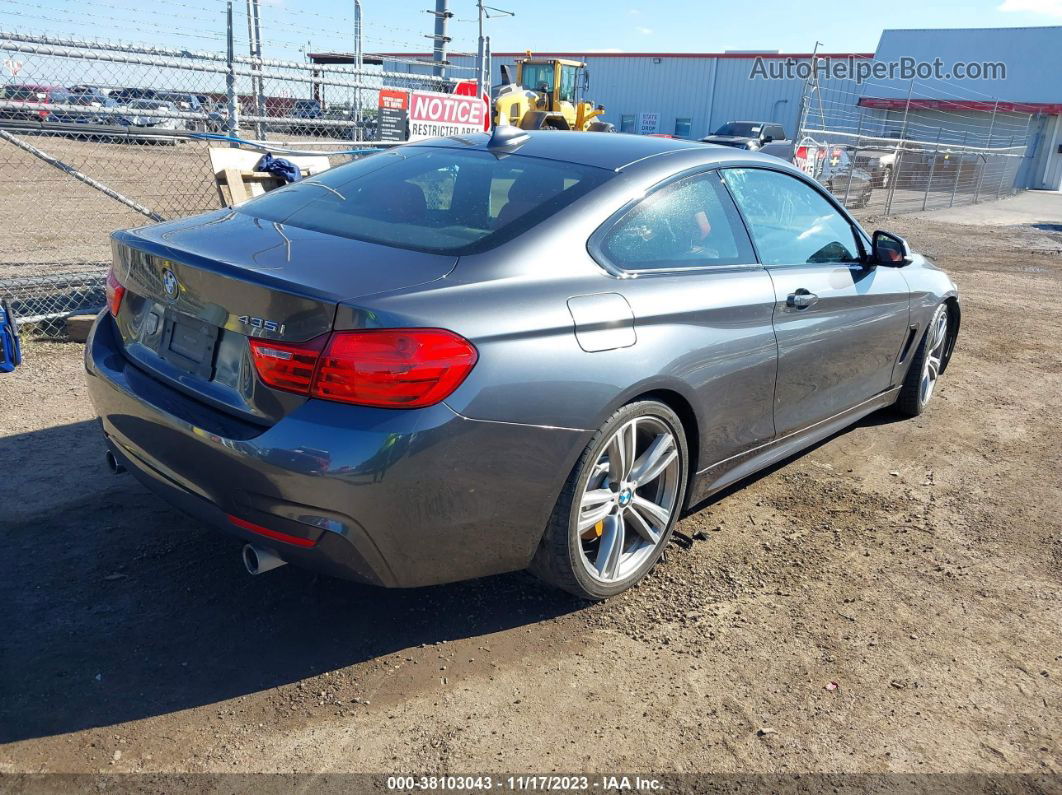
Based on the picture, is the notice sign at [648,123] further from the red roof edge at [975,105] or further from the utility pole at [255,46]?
the utility pole at [255,46]

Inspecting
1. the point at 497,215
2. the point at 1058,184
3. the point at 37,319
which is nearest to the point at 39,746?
the point at 497,215

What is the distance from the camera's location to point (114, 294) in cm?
306

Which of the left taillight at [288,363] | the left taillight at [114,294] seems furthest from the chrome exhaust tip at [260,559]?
the left taillight at [114,294]

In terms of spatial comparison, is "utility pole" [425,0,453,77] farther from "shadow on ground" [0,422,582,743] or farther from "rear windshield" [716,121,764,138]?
"rear windshield" [716,121,764,138]

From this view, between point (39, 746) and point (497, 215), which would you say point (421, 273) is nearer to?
point (497, 215)

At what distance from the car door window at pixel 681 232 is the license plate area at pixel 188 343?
1.32 m

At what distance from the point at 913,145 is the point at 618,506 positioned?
92.4 ft

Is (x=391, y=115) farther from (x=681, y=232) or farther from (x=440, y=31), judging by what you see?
(x=681, y=232)

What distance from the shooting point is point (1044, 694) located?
2.76m

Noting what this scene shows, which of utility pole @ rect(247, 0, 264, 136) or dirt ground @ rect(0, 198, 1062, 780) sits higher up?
utility pole @ rect(247, 0, 264, 136)

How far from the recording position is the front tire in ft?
9.10

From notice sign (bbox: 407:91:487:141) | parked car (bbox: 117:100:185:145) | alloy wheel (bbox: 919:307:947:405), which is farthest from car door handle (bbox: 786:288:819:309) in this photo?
notice sign (bbox: 407:91:487:141)

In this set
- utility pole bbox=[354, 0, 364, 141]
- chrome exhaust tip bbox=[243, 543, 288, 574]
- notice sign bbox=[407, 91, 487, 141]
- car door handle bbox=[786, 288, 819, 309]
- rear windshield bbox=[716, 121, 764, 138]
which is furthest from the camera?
Answer: rear windshield bbox=[716, 121, 764, 138]

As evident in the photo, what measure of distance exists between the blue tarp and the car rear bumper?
2794 millimetres
